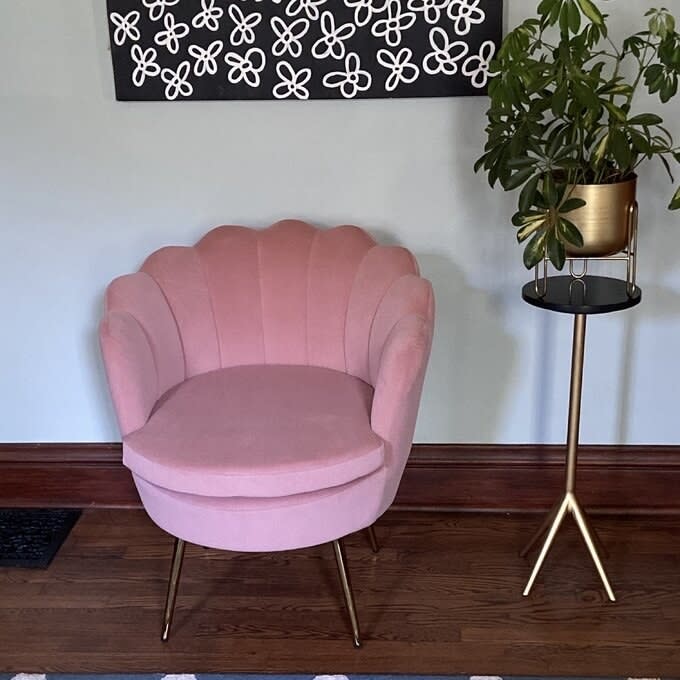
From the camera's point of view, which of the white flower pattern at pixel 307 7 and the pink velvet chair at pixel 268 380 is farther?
the white flower pattern at pixel 307 7

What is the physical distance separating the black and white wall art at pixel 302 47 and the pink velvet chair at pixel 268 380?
A: 0.36 meters

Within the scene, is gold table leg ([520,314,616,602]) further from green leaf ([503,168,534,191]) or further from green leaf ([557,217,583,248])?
green leaf ([503,168,534,191])

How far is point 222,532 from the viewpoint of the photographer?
1944 mm

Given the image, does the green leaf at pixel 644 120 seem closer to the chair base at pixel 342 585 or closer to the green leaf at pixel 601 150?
the green leaf at pixel 601 150

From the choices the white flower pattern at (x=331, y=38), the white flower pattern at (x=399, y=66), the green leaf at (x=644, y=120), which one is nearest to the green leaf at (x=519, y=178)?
the green leaf at (x=644, y=120)

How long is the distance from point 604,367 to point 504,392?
0.27 metres

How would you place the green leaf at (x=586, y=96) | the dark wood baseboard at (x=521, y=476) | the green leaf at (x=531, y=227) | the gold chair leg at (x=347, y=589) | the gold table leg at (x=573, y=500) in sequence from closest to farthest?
the green leaf at (x=586, y=96) → the green leaf at (x=531, y=227) → the gold chair leg at (x=347, y=589) → the gold table leg at (x=573, y=500) → the dark wood baseboard at (x=521, y=476)

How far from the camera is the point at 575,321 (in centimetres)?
213

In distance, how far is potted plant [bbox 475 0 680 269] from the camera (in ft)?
6.20

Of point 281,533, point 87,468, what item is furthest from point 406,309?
point 87,468

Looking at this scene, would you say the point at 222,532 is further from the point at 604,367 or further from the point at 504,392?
the point at 604,367

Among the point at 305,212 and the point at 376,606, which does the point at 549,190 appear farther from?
the point at 376,606

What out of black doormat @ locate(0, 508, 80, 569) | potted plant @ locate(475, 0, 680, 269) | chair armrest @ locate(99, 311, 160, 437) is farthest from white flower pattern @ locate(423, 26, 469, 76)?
black doormat @ locate(0, 508, 80, 569)

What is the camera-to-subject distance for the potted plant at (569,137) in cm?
189
